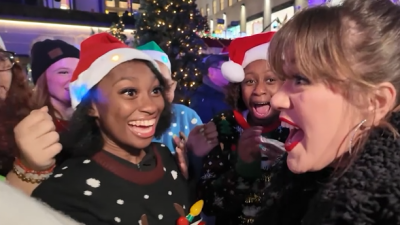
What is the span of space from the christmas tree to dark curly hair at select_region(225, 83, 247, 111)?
117 inches

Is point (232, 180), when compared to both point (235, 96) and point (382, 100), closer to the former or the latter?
point (235, 96)

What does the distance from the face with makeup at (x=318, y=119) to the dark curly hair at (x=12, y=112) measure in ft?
2.95

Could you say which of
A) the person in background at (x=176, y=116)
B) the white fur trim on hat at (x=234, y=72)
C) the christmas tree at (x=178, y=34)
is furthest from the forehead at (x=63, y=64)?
the christmas tree at (x=178, y=34)

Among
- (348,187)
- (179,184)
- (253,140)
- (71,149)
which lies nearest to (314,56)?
(348,187)

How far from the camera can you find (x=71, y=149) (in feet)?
4.37

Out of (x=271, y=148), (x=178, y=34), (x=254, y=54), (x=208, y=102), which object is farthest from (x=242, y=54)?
(x=178, y=34)

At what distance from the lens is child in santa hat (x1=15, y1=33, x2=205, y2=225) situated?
1163 mm

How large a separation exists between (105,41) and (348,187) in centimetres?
119

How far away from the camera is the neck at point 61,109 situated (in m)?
2.17

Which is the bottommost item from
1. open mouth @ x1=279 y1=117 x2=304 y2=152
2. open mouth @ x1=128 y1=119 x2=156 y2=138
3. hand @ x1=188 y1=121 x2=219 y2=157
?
hand @ x1=188 y1=121 x2=219 y2=157

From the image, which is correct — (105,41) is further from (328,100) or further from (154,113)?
(328,100)

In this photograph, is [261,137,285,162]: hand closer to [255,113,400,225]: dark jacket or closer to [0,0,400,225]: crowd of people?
[0,0,400,225]: crowd of people

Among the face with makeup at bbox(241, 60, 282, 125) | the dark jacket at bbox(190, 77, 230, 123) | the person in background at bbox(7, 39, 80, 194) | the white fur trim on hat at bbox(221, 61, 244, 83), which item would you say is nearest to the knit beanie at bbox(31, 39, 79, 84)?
the person in background at bbox(7, 39, 80, 194)

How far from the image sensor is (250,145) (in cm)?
A: 145
